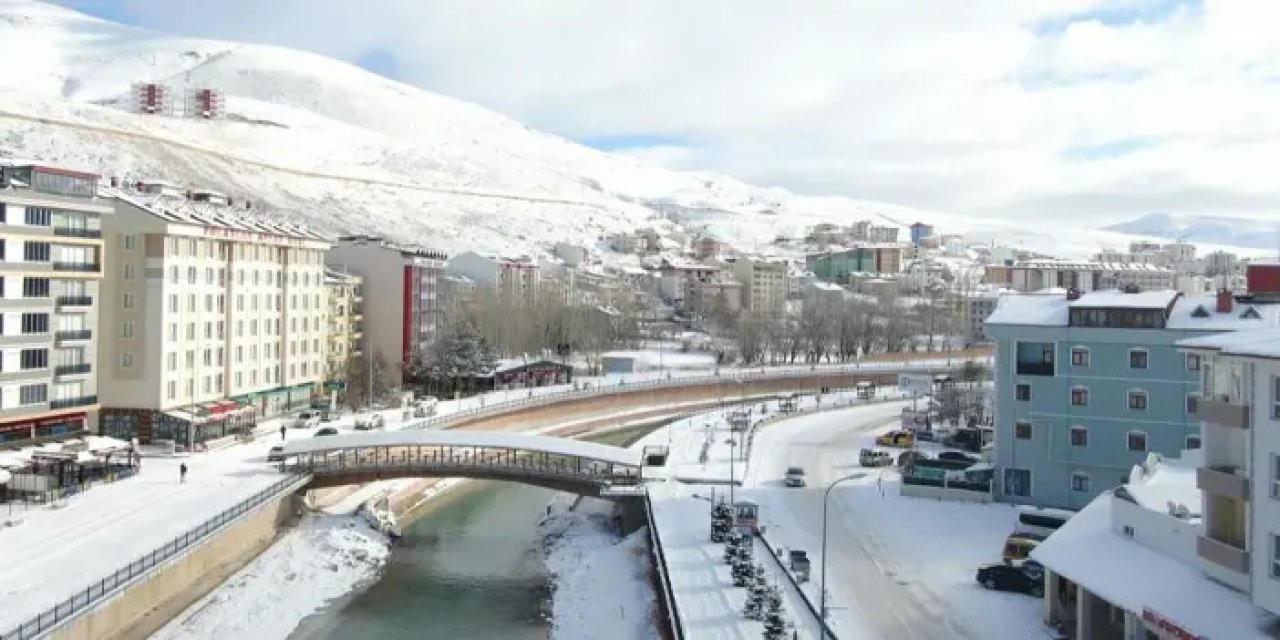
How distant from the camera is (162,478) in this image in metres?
46.9

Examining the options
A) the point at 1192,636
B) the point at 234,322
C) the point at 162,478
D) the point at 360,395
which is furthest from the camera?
the point at 360,395

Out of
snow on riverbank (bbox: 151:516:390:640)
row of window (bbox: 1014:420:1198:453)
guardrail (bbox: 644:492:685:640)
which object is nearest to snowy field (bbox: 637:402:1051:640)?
guardrail (bbox: 644:492:685:640)

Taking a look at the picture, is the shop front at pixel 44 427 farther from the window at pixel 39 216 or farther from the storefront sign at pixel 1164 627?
the storefront sign at pixel 1164 627

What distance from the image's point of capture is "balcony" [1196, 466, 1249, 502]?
2323cm

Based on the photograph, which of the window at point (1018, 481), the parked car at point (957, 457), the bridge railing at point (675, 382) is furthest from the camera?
the bridge railing at point (675, 382)

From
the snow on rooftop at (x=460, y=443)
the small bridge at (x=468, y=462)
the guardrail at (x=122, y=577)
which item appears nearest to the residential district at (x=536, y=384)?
the snow on rooftop at (x=460, y=443)

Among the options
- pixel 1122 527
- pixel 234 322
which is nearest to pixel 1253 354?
pixel 1122 527

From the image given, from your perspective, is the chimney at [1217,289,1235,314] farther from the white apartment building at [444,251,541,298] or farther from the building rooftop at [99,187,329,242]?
the white apartment building at [444,251,541,298]

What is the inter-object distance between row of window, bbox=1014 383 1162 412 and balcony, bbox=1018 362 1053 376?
0.52 metres

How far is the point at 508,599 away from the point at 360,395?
40225 mm

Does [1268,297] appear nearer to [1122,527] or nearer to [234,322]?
[1122,527]

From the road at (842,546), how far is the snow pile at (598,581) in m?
5.30

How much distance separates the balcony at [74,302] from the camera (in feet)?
165

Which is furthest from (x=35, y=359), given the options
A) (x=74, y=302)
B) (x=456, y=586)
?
(x=456, y=586)
